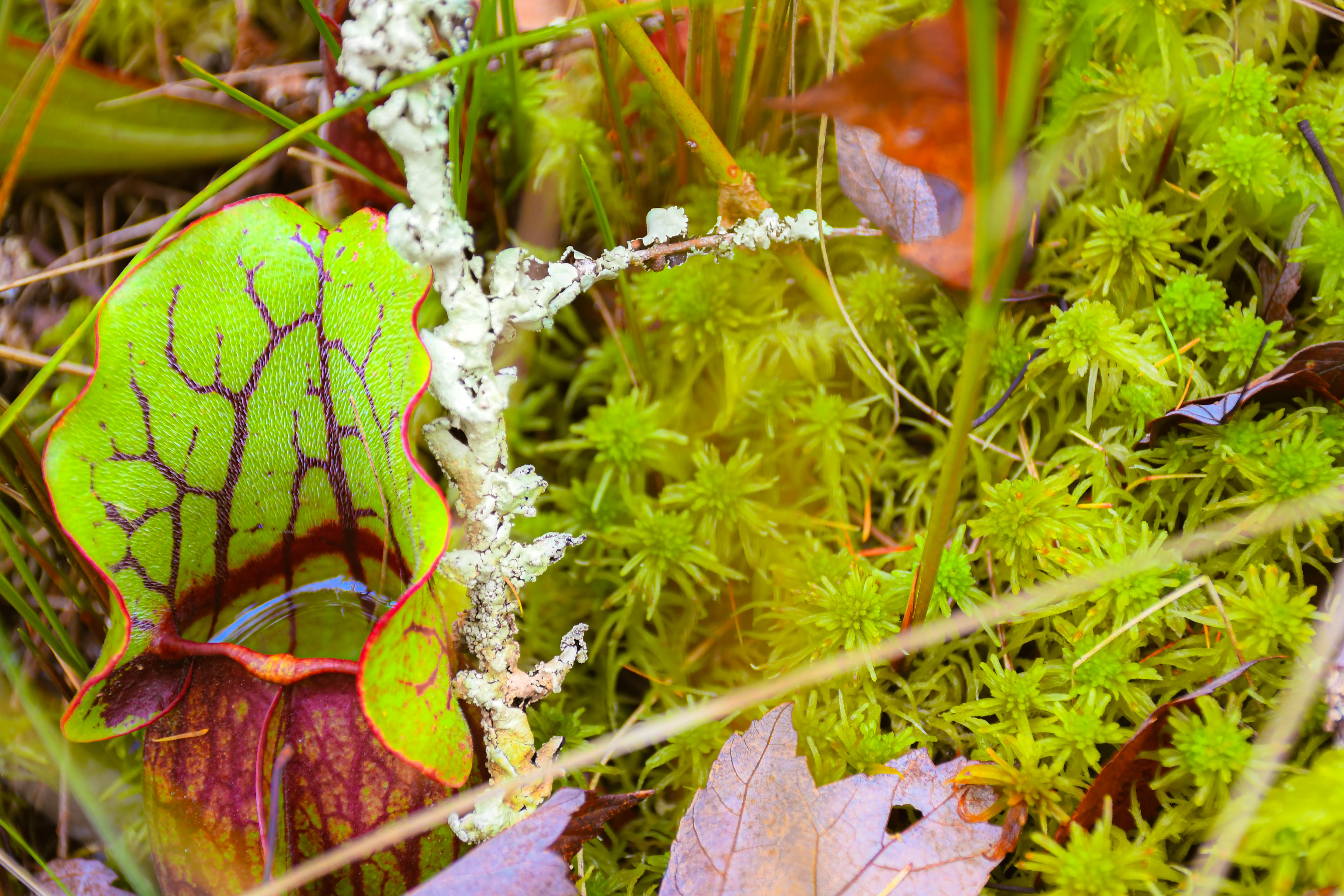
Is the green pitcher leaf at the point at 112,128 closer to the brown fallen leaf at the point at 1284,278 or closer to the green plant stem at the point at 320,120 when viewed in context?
the green plant stem at the point at 320,120

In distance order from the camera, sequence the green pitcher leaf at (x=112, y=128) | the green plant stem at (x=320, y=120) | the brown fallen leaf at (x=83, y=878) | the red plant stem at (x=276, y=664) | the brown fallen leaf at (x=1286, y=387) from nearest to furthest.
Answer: the green plant stem at (x=320, y=120), the red plant stem at (x=276, y=664), the brown fallen leaf at (x=1286, y=387), the brown fallen leaf at (x=83, y=878), the green pitcher leaf at (x=112, y=128)

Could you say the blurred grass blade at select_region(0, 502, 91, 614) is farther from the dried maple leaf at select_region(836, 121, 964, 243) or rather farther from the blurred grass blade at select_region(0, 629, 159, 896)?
the dried maple leaf at select_region(836, 121, 964, 243)

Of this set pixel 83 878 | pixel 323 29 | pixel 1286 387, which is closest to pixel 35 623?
pixel 83 878

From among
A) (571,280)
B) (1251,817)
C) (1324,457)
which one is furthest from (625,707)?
(1324,457)

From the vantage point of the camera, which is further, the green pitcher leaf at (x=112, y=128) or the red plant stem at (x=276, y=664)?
the green pitcher leaf at (x=112, y=128)

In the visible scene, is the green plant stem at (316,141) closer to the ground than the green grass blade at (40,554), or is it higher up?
higher up

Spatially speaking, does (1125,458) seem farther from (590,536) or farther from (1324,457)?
(590,536)

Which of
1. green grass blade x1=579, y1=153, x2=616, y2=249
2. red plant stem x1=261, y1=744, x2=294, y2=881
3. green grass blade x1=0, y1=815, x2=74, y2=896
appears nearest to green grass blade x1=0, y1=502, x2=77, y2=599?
green grass blade x1=0, y1=815, x2=74, y2=896

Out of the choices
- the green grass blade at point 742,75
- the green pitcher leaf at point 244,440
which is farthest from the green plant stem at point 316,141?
the green grass blade at point 742,75
